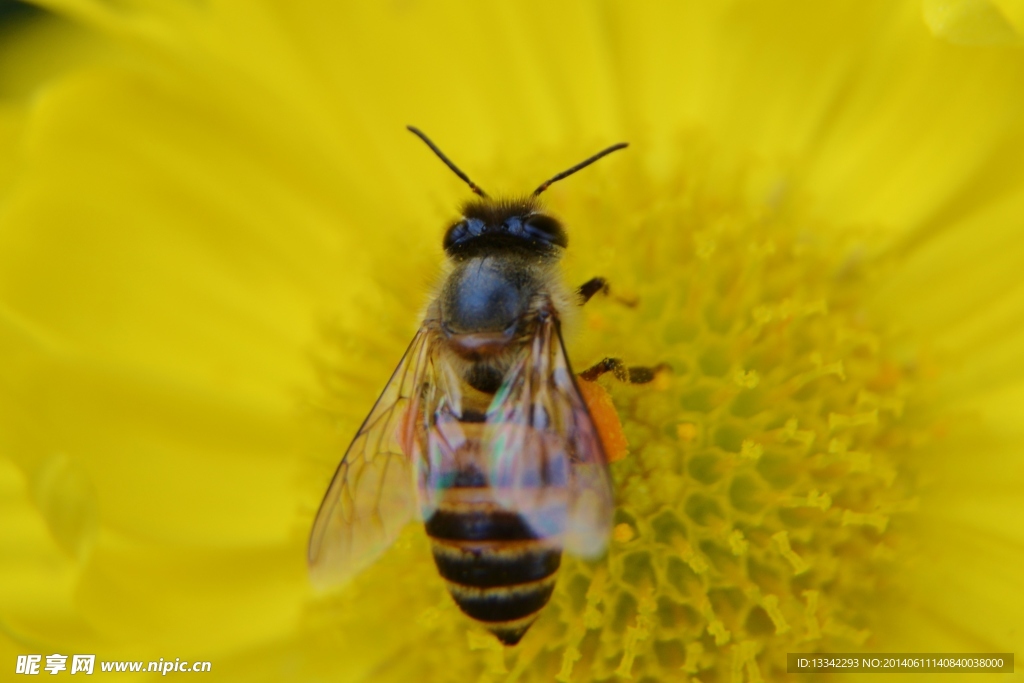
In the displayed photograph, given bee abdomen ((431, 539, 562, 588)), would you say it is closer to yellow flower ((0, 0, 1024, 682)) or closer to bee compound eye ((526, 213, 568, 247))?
→ yellow flower ((0, 0, 1024, 682))

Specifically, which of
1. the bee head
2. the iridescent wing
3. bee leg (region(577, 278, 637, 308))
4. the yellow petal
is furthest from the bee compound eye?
the yellow petal

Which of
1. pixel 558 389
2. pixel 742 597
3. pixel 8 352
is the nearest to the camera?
pixel 558 389

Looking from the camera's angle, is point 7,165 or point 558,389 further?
point 7,165

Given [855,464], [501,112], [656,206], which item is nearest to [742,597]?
[855,464]

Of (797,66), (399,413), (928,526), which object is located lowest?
(928,526)

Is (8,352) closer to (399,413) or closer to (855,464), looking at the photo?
(399,413)

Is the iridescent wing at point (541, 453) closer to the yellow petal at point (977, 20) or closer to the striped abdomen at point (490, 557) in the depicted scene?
the striped abdomen at point (490, 557)

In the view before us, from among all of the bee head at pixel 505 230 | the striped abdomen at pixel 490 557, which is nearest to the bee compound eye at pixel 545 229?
the bee head at pixel 505 230
